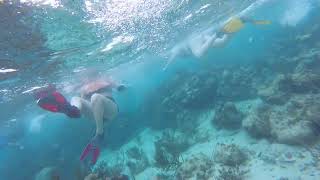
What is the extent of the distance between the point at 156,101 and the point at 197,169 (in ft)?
43.0

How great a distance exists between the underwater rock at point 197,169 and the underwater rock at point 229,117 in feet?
9.84

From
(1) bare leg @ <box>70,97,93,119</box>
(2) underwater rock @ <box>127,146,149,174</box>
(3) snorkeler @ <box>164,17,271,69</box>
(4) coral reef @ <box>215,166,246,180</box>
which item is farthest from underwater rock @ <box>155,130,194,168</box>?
(3) snorkeler @ <box>164,17,271,69</box>

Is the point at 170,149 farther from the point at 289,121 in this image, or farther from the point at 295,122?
the point at 295,122

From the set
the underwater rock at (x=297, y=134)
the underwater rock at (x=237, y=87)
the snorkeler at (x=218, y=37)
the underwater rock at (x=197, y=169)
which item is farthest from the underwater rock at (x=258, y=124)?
the underwater rock at (x=237, y=87)

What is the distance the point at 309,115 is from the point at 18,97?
1943 cm

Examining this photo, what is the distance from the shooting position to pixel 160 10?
17094mm

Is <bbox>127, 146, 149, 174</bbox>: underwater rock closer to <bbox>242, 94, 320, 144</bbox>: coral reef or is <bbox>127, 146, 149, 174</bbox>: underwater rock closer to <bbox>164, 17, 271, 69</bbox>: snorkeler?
<bbox>242, 94, 320, 144</bbox>: coral reef

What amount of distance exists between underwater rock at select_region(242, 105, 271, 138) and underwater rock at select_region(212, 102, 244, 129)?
171cm

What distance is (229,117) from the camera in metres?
15.1

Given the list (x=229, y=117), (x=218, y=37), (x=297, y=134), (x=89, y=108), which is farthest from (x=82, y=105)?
(x=218, y=37)

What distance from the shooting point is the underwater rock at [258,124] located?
12.0 meters

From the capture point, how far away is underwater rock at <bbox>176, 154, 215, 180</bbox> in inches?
455

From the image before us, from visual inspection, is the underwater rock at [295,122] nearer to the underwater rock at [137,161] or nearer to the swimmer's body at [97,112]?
the swimmer's body at [97,112]

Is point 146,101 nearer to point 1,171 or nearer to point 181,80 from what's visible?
point 181,80
